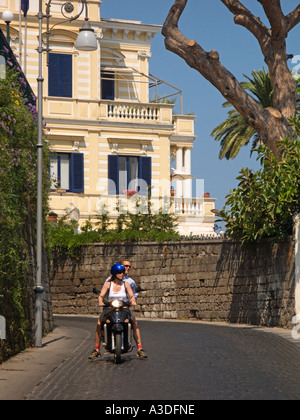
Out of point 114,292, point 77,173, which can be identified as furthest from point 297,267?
point 77,173

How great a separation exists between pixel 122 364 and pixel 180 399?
13.8ft

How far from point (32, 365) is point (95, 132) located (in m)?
25.5

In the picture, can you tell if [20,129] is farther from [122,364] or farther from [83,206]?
[83,206]

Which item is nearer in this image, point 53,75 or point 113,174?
point 113,174

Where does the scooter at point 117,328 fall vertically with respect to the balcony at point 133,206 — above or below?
below

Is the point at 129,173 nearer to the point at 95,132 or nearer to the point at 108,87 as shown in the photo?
the point at 95,132

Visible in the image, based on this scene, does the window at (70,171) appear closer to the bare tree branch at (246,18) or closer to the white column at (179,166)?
the white column at (179,166)

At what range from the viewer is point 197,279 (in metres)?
28.7

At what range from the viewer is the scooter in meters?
14.6

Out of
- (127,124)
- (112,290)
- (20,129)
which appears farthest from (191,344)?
(127,124)

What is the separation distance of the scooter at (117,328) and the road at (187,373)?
0.27m

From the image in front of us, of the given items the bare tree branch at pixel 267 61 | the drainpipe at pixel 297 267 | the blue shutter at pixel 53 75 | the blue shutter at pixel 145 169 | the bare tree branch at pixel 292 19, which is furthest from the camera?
the blue shutter at pixel 145 169

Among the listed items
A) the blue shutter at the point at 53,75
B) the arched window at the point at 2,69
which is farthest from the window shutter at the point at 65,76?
the arched window at the point at 2,69

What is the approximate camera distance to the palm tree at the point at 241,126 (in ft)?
157
